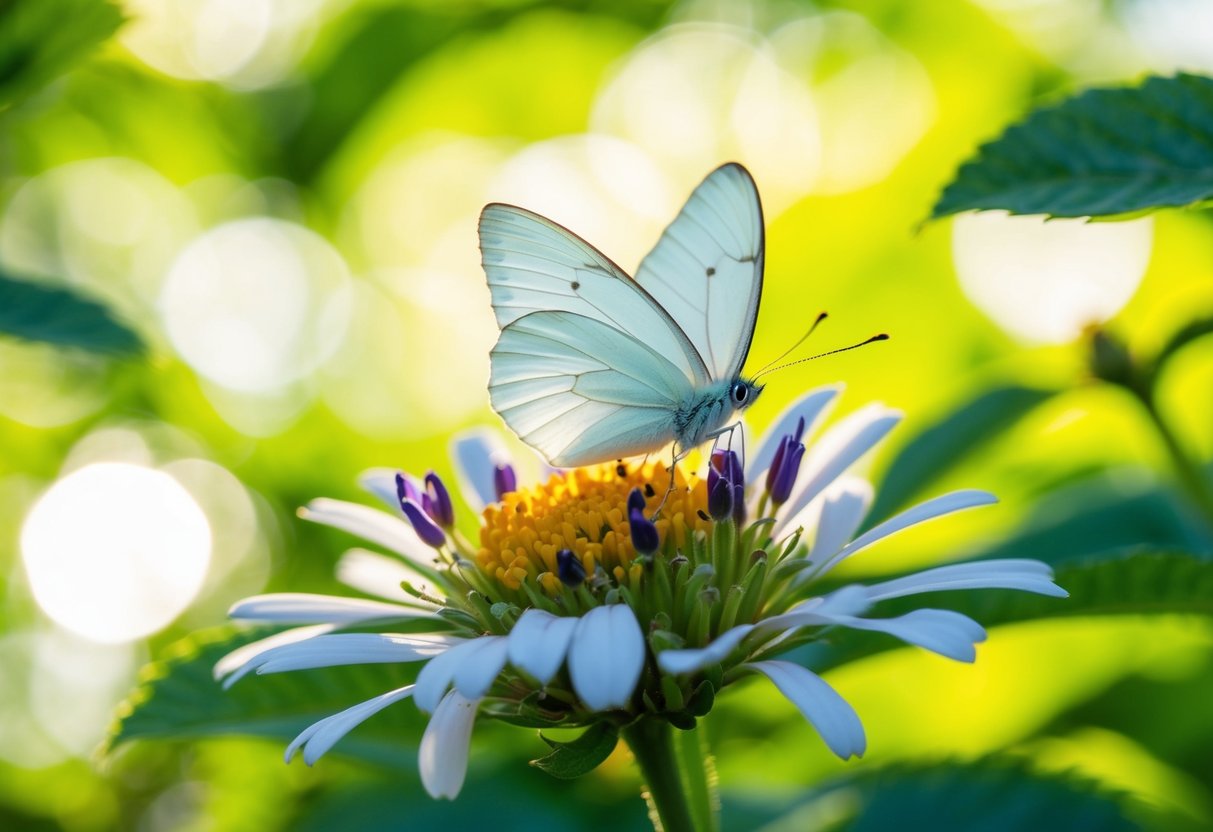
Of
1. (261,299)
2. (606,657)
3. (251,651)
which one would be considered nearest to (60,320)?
(251,651)

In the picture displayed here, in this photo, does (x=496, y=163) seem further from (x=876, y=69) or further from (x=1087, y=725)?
(x=1087, y=725)

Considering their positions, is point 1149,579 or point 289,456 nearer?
point 1149,579

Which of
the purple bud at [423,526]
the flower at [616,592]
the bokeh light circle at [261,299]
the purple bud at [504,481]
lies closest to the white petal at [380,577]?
the flower at [616,592]

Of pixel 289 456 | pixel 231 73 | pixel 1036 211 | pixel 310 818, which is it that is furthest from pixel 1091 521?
pixel 231 73

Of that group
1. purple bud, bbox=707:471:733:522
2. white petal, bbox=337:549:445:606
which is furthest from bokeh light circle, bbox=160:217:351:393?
purple bud, bbox=707:471:733:522

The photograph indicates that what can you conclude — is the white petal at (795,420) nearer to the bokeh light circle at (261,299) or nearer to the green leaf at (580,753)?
the green leaf at (580,753)

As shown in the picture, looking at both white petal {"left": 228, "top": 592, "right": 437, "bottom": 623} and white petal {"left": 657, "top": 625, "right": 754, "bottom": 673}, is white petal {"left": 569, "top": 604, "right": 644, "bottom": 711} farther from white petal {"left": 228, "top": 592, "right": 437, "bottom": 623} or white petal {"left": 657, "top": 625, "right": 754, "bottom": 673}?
white petal {"left": 228, "top": 592, "right": 437, "bottom": 623}
